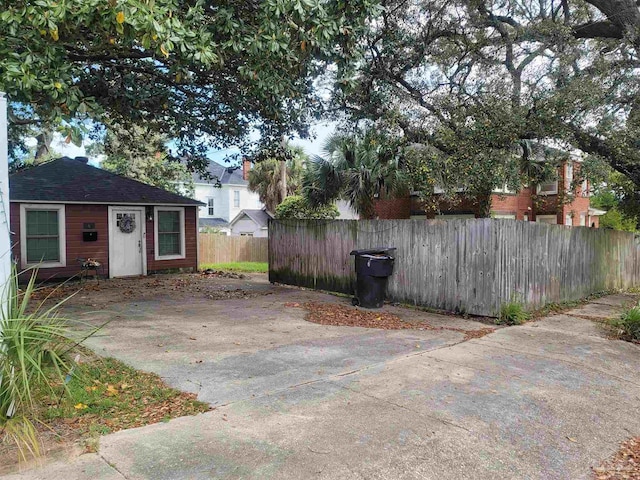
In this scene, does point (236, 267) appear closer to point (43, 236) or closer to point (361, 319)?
point (43, 236)

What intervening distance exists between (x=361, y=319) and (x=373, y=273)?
1262mm

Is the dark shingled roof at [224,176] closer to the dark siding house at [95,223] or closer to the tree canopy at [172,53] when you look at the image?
the dark siding house at [95,223]

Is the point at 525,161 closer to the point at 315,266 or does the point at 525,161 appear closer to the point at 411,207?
the point at 315,266

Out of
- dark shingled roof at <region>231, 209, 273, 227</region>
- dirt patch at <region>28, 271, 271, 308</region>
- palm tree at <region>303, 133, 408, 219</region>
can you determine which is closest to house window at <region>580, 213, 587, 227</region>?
palm tree at <region>303, 133, 408, 219</region>

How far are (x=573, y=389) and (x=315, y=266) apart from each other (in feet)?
24.7

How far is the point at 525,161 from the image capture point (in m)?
12.5

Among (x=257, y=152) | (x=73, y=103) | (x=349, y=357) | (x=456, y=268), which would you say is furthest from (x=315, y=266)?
(x=73, y=103)

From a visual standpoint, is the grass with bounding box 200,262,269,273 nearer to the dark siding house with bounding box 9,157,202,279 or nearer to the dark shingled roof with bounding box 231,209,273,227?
the dark siding house with bounding box 9,157,202,279

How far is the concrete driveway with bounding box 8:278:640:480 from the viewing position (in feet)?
10.5

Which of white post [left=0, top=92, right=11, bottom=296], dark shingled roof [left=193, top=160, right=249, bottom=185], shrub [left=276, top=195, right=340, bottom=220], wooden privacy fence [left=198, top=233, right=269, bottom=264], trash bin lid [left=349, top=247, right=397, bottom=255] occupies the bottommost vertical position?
wooden privacy fence [left=198, top=233, right=269, bottom=264]

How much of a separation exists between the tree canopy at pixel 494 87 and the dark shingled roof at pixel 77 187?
25.2ft

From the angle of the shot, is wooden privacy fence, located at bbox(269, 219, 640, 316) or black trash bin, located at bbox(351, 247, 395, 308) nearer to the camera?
wooden privacy fence, located at bbox(269, 219, 640, 316)

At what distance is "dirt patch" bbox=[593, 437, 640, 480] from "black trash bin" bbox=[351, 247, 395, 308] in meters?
5.76

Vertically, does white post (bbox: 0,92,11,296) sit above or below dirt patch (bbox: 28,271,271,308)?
above
